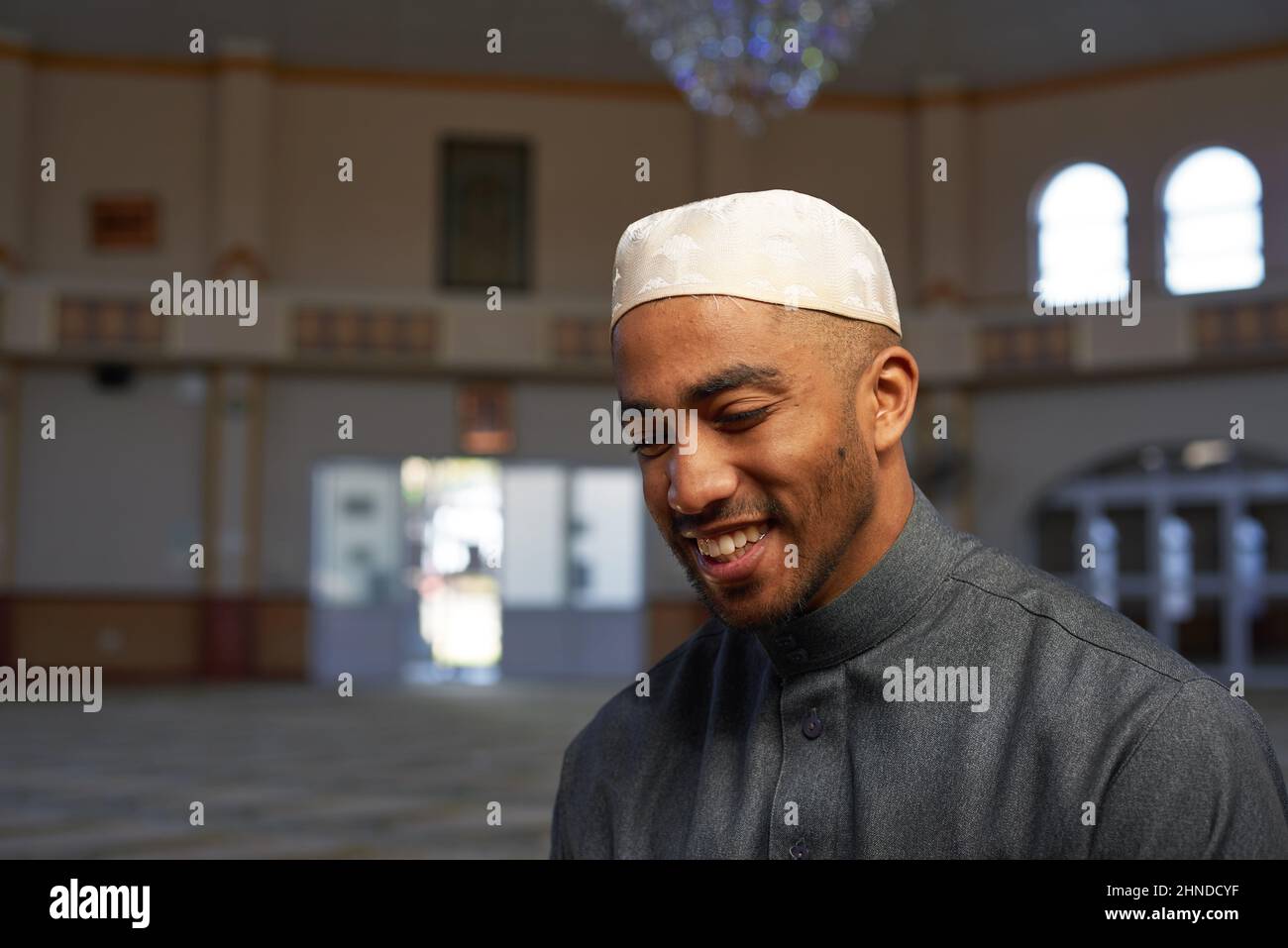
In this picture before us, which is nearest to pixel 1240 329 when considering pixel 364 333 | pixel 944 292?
pixel 944 292

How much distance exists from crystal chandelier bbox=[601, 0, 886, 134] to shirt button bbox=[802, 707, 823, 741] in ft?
20.3

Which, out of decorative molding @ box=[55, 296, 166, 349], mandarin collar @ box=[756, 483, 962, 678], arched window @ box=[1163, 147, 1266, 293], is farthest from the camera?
decorative molding @ box=[55, 296, 166, 349]

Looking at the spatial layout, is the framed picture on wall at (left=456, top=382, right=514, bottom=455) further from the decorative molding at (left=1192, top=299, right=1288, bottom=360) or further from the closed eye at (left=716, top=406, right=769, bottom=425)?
the closed eye at (left=716, top=406, right=769, bottom=425)

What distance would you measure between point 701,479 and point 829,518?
11 cm

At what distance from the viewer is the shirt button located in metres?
1.14

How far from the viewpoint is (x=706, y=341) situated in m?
1.03

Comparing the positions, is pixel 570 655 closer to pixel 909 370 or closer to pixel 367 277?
pixel 367 277

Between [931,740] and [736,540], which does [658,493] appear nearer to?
[736,540]

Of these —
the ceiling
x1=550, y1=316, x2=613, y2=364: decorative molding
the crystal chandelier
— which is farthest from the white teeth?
x1=550, y1=316, x2=613, y2=364: decorative molding

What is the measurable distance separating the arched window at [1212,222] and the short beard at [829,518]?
476 inches

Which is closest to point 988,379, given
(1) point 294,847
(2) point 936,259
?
(2) point 936,259

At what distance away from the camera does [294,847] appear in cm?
427
